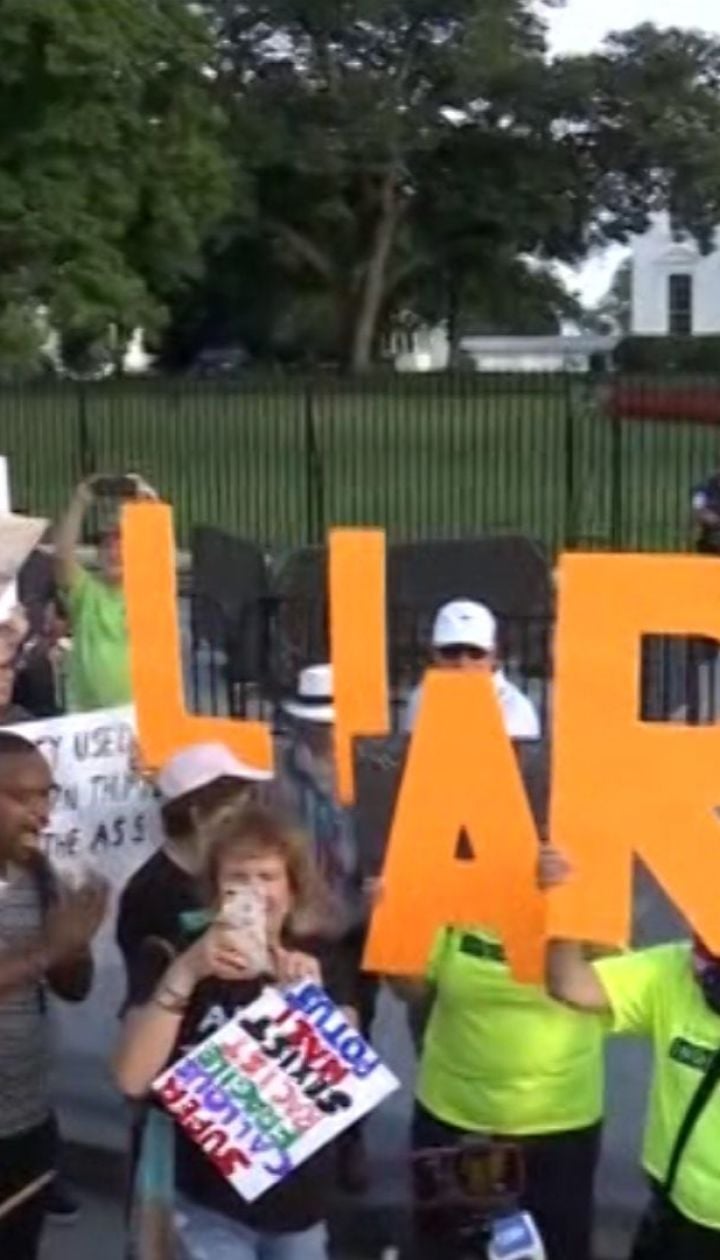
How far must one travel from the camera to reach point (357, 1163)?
226 inches

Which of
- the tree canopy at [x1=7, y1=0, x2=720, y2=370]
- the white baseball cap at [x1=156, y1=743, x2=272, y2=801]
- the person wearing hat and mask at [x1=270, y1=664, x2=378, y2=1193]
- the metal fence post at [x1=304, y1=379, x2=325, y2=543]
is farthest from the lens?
the tree canopy at [x1=7, y1=0, x2=720, y2=370]

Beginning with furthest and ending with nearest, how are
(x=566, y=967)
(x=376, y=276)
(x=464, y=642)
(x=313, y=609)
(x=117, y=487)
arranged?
(x=376, y=276), (x=313, y=609), (x=117, y=487), (x=464, y=642), (x=566, y=967)

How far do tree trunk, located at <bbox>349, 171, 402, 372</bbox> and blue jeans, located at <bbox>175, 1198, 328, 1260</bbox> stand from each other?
5862 cm

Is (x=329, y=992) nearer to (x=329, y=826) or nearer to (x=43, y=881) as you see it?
(x=43, y=881)

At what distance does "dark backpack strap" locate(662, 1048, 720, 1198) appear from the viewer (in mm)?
3961

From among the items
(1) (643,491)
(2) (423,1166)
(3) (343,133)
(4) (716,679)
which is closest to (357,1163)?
(2) (423,1166)

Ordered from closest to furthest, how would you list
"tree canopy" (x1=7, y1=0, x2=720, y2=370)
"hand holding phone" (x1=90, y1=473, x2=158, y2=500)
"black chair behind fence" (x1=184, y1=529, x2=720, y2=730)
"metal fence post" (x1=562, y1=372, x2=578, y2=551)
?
"hand holding phone" (x1=90, y1=473, x2=158, y2=500)
"black chair behind fence" (x1=184, y1=529, x2=720, y2=730)
"metal fence post" (x1=562, y1=372, x2=578, y2=551)
"tree canopy" (x1=7, y1=0, x2=720, y2=370)

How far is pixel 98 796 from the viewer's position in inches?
227

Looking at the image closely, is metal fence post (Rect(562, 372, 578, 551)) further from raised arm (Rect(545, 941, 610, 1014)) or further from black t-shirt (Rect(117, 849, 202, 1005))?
raised arm (Rect(545, 941, 610, 1014))

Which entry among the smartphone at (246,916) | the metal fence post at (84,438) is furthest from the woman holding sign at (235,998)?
the metal fence post at (84,438)

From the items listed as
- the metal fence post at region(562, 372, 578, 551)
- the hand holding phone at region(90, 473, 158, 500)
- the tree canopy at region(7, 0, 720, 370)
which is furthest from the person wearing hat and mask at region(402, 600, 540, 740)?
the tree canopy at region(7, 0, 720, 370)

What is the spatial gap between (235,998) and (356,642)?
1.42 metres

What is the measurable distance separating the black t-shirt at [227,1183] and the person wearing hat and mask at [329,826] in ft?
1.60

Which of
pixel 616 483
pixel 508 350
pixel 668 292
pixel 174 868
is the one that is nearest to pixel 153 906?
pixel 174 868
